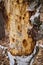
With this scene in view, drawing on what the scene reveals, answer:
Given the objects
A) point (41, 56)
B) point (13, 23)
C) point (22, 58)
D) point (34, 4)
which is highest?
point (34, 4)

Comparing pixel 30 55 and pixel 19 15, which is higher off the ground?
pixel 19 15

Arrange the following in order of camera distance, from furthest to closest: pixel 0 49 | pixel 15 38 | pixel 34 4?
pixel 0 49 → pixel 15 38 → pixel 34 4

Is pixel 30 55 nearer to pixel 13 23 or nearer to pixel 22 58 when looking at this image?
pixel 22 58

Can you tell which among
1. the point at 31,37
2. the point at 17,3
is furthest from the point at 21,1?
the point at 31,37

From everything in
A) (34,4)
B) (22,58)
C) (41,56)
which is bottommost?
(41,56)

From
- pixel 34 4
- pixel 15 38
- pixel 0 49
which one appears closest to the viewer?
pixel 34 4

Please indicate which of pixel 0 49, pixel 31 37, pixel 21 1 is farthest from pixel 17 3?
pixel 0 49

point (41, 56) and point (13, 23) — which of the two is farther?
point (41, 56)

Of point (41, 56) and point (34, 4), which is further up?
point (34, 4)

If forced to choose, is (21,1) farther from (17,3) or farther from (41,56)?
(41,56)
